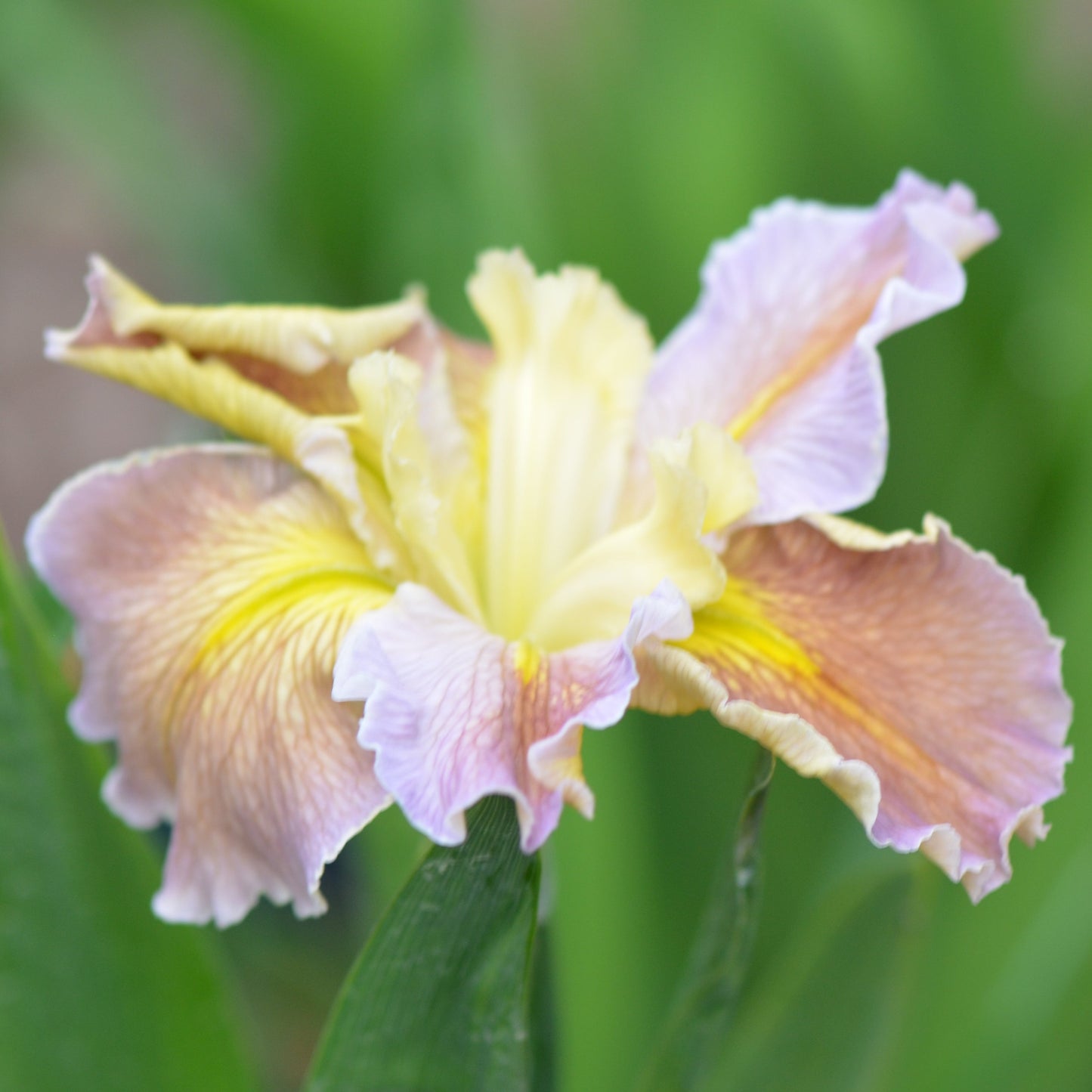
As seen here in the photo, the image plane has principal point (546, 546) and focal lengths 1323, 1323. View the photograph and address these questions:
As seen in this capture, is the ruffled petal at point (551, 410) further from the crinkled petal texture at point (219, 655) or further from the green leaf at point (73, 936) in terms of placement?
the green leaf at point (73, 936)

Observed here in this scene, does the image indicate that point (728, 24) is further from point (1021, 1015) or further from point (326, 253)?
point (1021, 1015)

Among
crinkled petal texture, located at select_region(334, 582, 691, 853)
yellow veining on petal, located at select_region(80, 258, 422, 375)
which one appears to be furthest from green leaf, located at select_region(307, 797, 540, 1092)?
yellow veining on petal, located at select_region(80, 258, 422, 375)

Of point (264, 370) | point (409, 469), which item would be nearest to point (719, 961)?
point (409, 469)

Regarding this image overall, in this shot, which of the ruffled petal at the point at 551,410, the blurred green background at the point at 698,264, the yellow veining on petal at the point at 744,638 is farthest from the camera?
the blurred green background at the point at 698,264

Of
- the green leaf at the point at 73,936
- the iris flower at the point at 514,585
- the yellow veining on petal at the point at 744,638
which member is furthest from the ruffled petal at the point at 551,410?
the green leaf at the point at 73,936

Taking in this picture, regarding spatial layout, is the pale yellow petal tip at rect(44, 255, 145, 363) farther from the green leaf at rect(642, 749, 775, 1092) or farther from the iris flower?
the green leaf at rect(642, 749, 775, 1092)

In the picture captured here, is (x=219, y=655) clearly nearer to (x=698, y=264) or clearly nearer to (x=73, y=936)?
(x=73, y=936)
